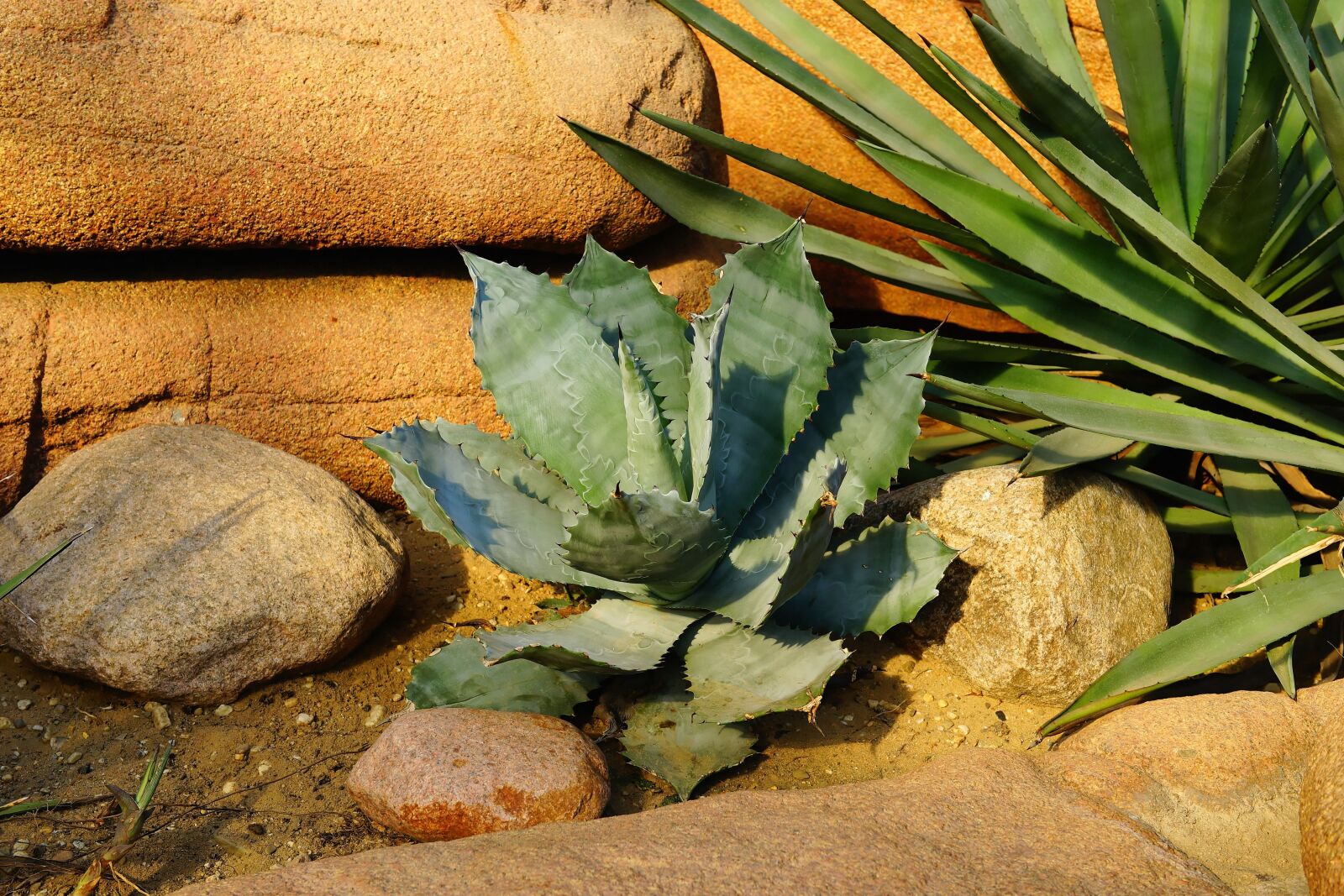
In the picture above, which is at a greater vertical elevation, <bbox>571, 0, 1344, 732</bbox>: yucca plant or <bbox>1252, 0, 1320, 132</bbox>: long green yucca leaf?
Result: <bbox>1252, 0, 1320, 132</bbox>: long green yucca leaf

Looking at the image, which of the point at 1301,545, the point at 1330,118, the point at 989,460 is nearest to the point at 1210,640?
the point at 1301,545

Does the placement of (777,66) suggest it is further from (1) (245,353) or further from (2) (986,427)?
(1) (245,353)

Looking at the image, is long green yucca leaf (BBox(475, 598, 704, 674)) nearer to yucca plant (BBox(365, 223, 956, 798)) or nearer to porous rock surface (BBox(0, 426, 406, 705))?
yucca plant (BBox(365, 223, 956, 798))

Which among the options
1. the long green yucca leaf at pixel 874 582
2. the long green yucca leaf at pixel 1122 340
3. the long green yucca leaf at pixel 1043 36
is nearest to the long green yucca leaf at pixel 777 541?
the long green yucca leaf at pixel 874 582

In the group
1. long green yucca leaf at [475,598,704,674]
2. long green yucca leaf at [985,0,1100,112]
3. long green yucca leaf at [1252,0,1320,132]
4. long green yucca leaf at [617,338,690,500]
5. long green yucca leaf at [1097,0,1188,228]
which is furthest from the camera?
long green yucca leaf at [985,0,1100,112]

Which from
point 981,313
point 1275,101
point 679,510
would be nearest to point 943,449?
point 981,313

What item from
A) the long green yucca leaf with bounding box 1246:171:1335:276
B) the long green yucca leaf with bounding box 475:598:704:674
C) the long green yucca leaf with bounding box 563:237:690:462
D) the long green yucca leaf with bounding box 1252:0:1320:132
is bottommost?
the long green yucca leaf with bounding box 475:598:704:674

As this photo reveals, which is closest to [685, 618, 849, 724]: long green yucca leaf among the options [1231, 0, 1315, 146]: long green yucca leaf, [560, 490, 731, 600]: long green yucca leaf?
[560, 490, 731, 600]: long green yucca leaf
